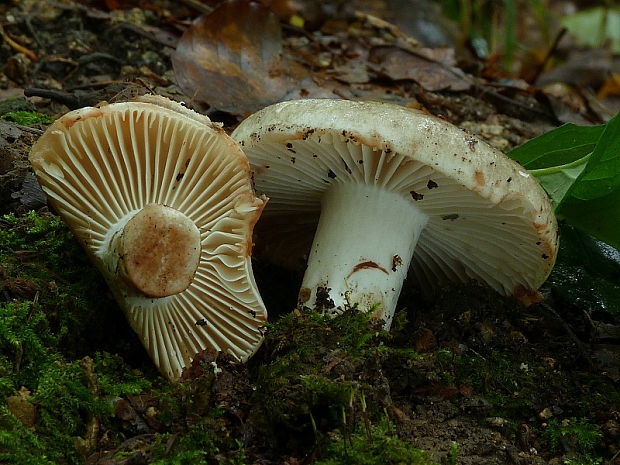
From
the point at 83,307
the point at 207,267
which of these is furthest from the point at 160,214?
the point at 83,307

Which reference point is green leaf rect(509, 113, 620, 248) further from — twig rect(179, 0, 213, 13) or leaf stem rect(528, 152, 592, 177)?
twig rect(179, 0, 213, 13)

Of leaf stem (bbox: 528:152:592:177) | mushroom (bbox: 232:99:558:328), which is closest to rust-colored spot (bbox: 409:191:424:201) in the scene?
mushroom (bbox: 232:99:558:328)

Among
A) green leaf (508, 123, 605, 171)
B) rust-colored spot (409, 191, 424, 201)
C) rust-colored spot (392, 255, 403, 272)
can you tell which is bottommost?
rust-colored spot (392, 255, 403, 272)

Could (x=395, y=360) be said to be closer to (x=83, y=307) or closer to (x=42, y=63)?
(x=83, y=307)

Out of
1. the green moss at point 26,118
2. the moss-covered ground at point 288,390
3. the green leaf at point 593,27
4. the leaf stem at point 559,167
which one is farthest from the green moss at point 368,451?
the green leaf at point 593,27

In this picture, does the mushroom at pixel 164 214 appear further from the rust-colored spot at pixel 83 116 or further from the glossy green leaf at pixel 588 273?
the glossy green leaf at pixel 588 273

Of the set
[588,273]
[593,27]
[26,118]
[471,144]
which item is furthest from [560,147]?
[593,27]
